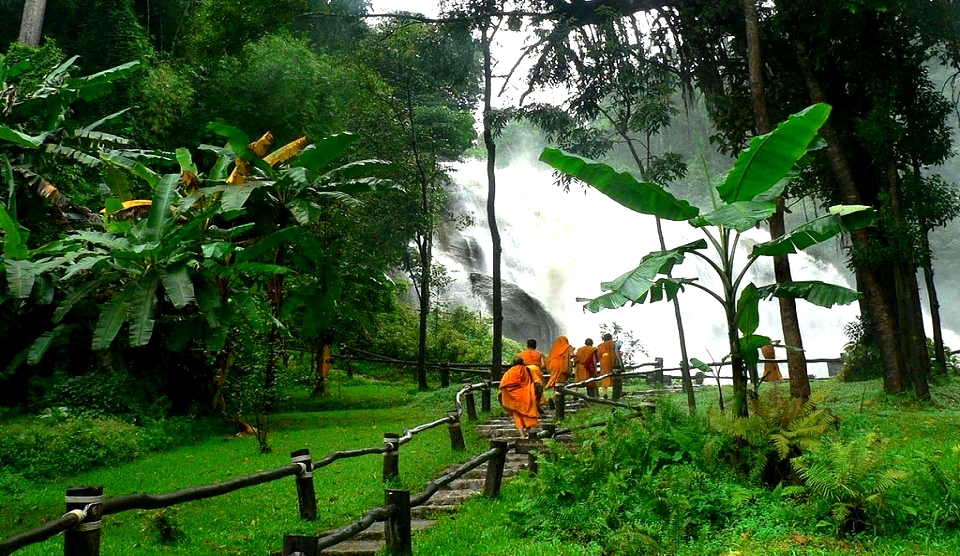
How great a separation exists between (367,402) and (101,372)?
22.2 ft

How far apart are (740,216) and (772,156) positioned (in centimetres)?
65

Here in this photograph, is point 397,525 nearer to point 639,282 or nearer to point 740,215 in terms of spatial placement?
point 639,282

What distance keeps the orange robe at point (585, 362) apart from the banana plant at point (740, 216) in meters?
9.40

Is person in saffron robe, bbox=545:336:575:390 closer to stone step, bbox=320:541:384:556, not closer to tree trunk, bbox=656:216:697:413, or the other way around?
tree trunk, bbox=656:216:697:413

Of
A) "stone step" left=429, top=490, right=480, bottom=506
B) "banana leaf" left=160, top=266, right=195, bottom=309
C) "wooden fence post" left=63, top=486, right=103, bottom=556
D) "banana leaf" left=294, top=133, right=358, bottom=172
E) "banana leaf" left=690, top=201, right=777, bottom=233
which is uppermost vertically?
"banana leaf" left=294, top=133, right=358, bottom=172

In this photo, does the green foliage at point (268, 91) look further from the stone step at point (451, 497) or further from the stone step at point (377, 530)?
the stone step at point (377, 530)

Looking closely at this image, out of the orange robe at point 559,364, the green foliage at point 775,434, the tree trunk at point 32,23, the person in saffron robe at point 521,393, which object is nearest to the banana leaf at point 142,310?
the green foliage at point 775,434

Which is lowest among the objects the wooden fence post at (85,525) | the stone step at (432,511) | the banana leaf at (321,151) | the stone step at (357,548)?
the stone step at (357,548)

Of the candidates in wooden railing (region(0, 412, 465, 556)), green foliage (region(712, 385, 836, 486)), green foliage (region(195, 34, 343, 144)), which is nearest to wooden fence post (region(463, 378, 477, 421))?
green foliage (region(195, 34, 343, 144))

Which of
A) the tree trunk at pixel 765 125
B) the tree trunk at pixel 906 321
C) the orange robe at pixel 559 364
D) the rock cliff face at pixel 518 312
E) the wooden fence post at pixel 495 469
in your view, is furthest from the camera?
the rock cliff face at pixel 518 312

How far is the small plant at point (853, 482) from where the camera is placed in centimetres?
506

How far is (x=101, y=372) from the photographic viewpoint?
12734mm

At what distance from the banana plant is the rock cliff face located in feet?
75.6

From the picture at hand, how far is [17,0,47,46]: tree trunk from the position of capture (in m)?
13.9
